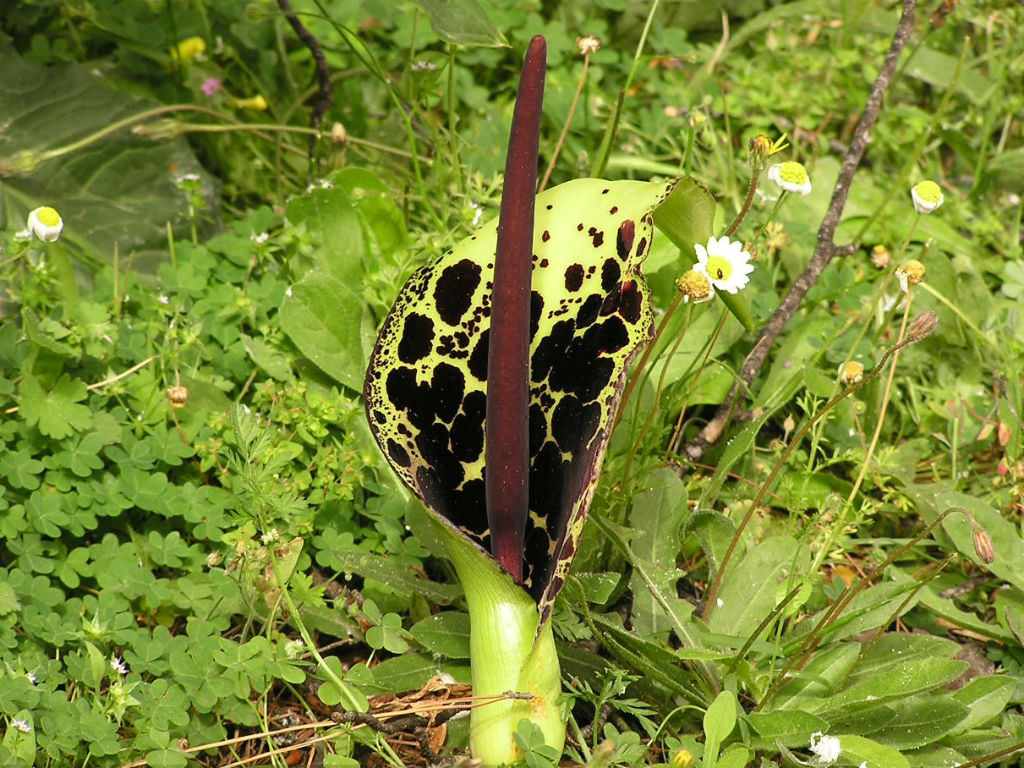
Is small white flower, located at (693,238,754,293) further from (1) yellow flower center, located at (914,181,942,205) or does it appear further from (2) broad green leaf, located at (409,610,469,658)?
(2) broad green leaf, located at (409,610,469,658)

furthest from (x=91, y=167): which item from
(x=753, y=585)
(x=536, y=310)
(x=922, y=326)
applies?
(x=922, y=326)

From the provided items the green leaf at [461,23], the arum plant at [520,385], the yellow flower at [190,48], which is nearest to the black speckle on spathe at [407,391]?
the arum plant at [520,385]

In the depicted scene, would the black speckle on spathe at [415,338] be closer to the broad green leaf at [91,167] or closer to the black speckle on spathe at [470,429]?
the black speckle on spathe at [470,429]

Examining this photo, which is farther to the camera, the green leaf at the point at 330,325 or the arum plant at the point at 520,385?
the green leaf at the point at 330,325

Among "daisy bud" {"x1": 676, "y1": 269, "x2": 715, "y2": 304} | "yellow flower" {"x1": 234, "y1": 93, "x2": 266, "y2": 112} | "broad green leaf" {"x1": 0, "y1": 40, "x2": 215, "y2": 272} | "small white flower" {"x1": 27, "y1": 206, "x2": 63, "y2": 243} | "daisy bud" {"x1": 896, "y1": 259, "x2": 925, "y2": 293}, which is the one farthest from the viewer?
"yellow flower" {"x1": 234, "y1": 93, "x2": 266, "y2": 112}

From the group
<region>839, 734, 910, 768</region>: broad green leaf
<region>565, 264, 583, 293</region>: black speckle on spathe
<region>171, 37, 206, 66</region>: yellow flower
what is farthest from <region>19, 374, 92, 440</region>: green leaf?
<region>839, 734, 910, 768</region>: broad green leaf
